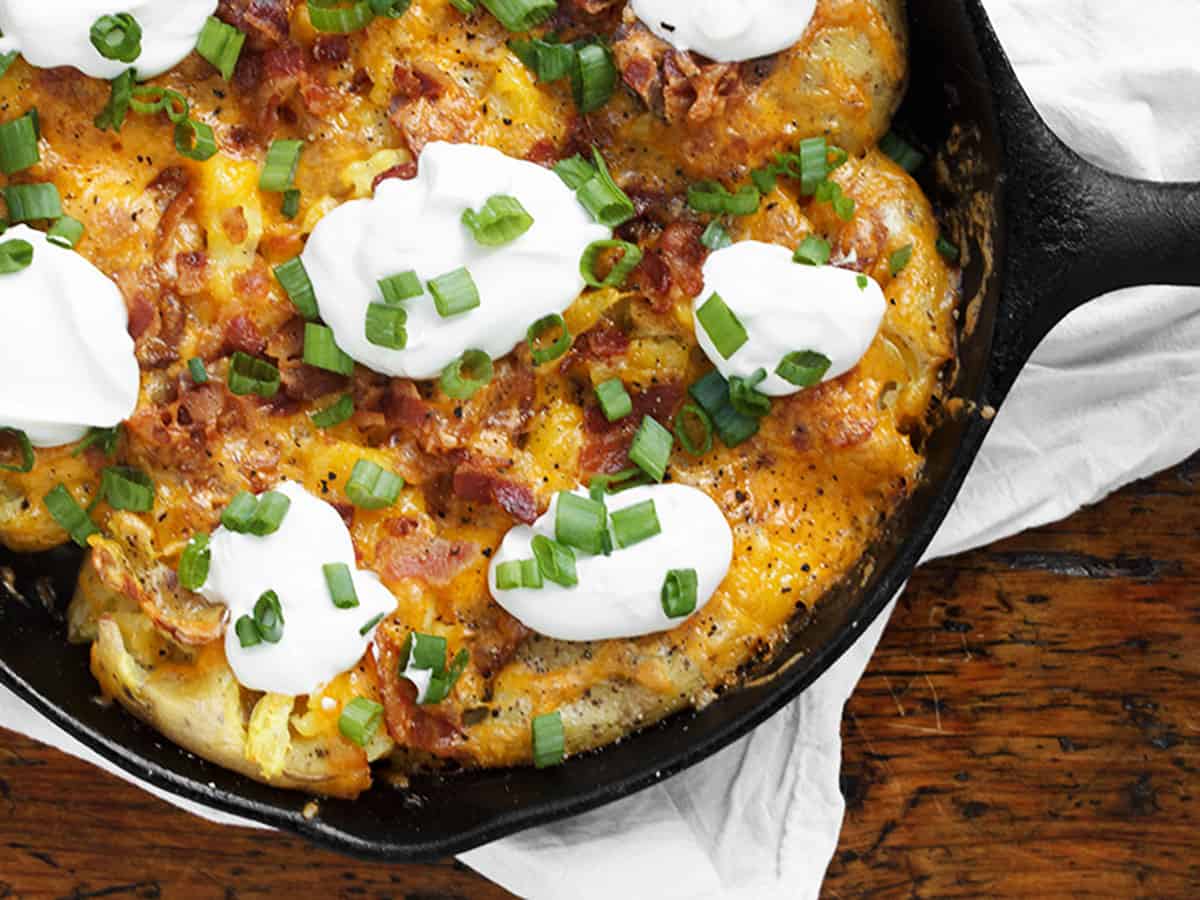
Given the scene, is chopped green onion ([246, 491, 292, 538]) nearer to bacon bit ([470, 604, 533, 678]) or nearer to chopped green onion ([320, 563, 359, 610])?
chopped green onion ([320, 563, 359, 610])

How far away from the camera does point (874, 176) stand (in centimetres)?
269

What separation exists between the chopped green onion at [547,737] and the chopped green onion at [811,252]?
906 mm

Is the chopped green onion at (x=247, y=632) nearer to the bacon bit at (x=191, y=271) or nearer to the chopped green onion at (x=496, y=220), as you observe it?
the bacon bit at (x=191, y=271)

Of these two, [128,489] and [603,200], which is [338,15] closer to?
[603,200]

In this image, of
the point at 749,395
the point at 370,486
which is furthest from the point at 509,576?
the point at 749,395

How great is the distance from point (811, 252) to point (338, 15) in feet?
2.97

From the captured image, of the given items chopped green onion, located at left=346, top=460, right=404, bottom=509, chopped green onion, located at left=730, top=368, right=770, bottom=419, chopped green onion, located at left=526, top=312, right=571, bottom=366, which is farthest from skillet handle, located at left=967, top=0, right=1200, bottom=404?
chopped green onion, located at left=346, top=460, right=404, bottom=509

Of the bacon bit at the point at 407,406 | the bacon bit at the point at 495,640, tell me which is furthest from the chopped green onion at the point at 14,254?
the bacon bit at the point at 495,640

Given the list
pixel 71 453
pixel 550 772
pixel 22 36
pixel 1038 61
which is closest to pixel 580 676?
pixel 550 772

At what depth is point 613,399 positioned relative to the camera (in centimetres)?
258

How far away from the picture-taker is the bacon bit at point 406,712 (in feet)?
8.43

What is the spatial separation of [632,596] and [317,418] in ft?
2.06

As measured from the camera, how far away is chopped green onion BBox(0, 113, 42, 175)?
249cm

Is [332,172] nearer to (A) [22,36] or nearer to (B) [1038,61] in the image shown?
(A) [22,36]
